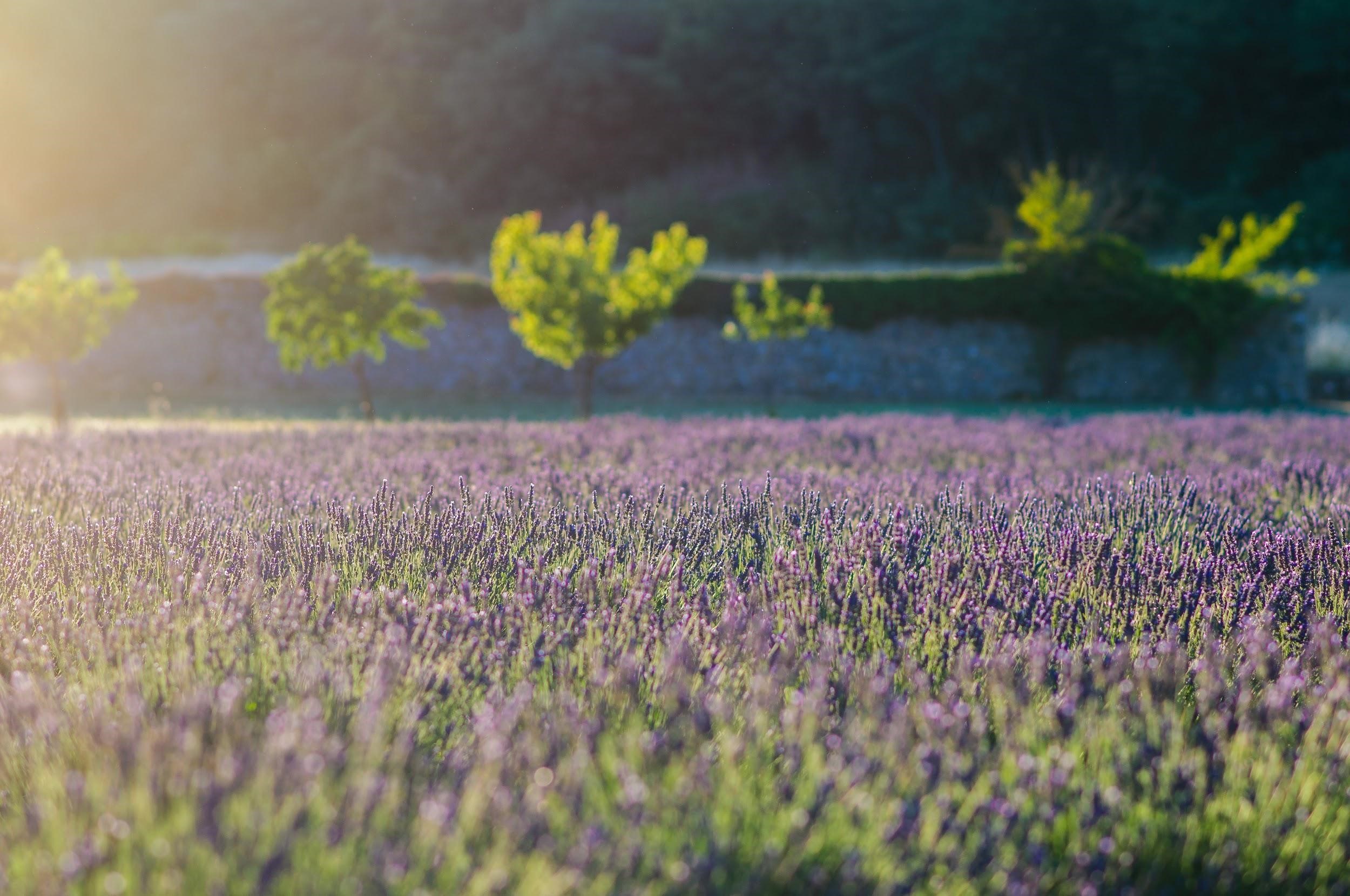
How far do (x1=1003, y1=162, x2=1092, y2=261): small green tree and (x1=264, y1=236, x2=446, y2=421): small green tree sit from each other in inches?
514

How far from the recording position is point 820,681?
68.7 inches

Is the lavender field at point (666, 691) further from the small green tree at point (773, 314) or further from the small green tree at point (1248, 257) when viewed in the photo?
the small green tree at point (1248, 257)

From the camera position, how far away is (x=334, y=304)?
15438 millimetres

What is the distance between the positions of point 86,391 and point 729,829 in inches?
1025

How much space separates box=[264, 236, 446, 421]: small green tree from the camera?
15.4 metres

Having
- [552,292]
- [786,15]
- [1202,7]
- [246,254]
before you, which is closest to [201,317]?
[552,292]

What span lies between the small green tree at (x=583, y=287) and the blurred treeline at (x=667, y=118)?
21937 millimetres

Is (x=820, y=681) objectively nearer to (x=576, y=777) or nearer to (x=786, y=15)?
(x=576, y=777)

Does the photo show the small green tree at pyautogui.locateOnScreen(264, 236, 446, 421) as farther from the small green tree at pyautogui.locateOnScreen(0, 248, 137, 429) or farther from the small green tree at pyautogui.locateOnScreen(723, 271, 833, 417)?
the small green tree at pyautogui.locateOnScreen(723, 271, 833, 417)

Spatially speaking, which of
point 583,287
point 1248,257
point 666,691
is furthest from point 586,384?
point 1248,257

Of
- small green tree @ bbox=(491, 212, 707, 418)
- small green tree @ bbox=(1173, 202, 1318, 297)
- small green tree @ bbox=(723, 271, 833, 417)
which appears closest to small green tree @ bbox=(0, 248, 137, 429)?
small green tree @ bbox=(491, 212, 707, 418)

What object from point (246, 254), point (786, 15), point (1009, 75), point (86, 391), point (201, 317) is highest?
point (786, 15)

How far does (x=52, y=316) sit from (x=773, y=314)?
1168cm

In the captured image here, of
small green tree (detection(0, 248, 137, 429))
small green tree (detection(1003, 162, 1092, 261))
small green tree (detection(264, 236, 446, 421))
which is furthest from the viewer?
small green tree (detection(1003, 162, 1092, 261))
